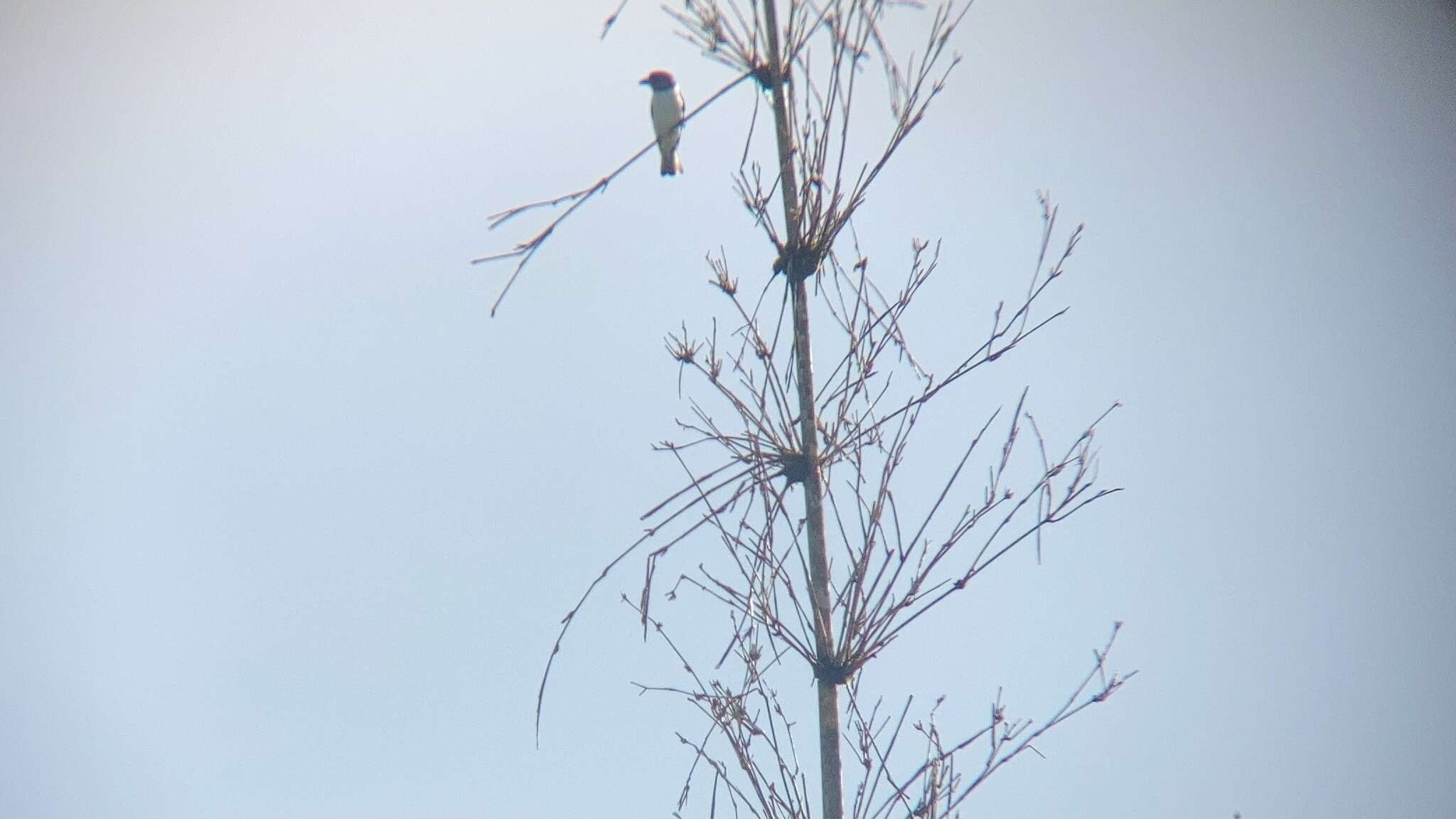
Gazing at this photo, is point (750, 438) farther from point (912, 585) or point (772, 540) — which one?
point (912, 585)

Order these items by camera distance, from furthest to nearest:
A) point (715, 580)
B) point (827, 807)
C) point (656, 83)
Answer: point (656, 83) < point (715, 580) < point (827, 807)

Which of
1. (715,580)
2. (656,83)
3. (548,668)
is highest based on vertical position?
(656,83)

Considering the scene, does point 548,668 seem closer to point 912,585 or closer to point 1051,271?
point 912,585

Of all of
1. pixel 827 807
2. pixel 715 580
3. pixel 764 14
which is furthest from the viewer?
pixel 764 14

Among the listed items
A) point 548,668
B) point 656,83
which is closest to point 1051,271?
point 548,668

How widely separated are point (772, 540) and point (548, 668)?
1.98 feet

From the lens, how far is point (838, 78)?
240cm

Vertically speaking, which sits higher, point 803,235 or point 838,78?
point 838,78

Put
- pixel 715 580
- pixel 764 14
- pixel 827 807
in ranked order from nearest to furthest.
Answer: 1. pixel 827 807
2. pixel 715 580
3. pixel 764 14

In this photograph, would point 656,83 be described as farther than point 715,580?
Yes

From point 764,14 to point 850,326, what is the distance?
860 mm

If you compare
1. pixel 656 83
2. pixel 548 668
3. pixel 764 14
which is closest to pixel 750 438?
pixel 548 668

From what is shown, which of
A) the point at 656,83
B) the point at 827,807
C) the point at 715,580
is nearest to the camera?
the point at 827,807

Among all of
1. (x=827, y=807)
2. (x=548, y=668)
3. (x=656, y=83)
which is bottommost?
(x=827, y=807)
